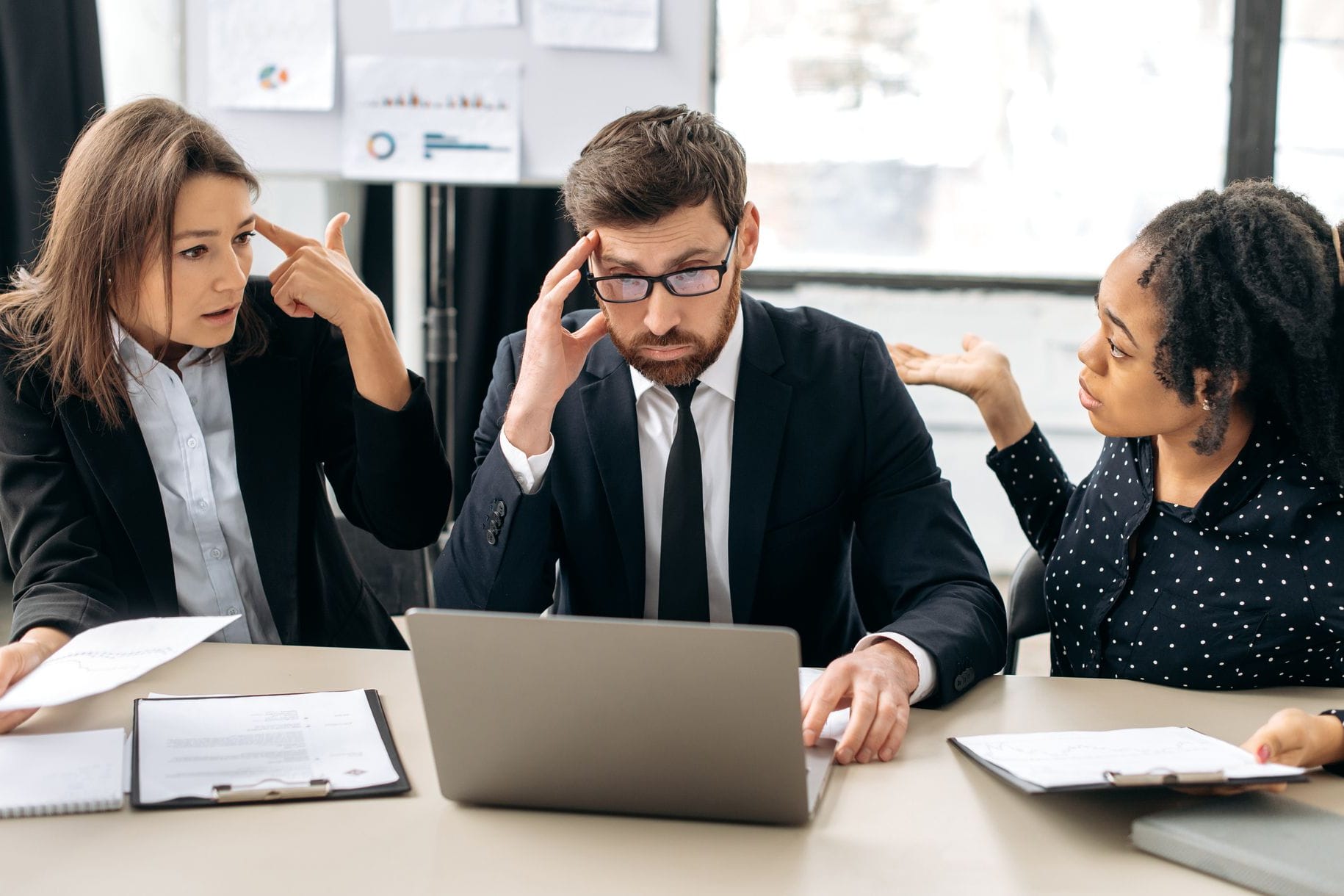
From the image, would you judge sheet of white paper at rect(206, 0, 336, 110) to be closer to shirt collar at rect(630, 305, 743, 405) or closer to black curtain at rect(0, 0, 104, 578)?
black curtain at rect(0, 0, 104, 578)

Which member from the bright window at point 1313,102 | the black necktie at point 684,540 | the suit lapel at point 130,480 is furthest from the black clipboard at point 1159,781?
the bright window at point 1313,102

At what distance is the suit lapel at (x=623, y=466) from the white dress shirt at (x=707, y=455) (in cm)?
1

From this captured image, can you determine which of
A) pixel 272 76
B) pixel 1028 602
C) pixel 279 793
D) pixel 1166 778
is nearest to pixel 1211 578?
pixel 1028 602

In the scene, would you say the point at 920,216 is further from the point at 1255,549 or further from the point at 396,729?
the point at 396,729

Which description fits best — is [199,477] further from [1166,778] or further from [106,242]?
[1166,778]

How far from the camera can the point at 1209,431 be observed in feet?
4.86

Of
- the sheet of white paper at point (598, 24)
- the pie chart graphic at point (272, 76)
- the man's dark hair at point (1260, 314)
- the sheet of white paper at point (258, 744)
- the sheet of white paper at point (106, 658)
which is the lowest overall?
the sheet of white paper at point (258, 744)

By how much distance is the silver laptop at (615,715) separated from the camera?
0.94 meters

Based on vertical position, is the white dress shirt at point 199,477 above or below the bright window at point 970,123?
below

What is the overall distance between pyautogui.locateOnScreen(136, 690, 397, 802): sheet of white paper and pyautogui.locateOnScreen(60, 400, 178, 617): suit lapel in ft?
1.32

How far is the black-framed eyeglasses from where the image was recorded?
159 centimetres

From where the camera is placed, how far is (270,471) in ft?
5.65

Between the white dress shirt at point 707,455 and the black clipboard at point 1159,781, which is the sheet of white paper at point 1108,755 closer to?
the black clipboard at point 1159,781

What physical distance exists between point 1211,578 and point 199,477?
4.36ft
